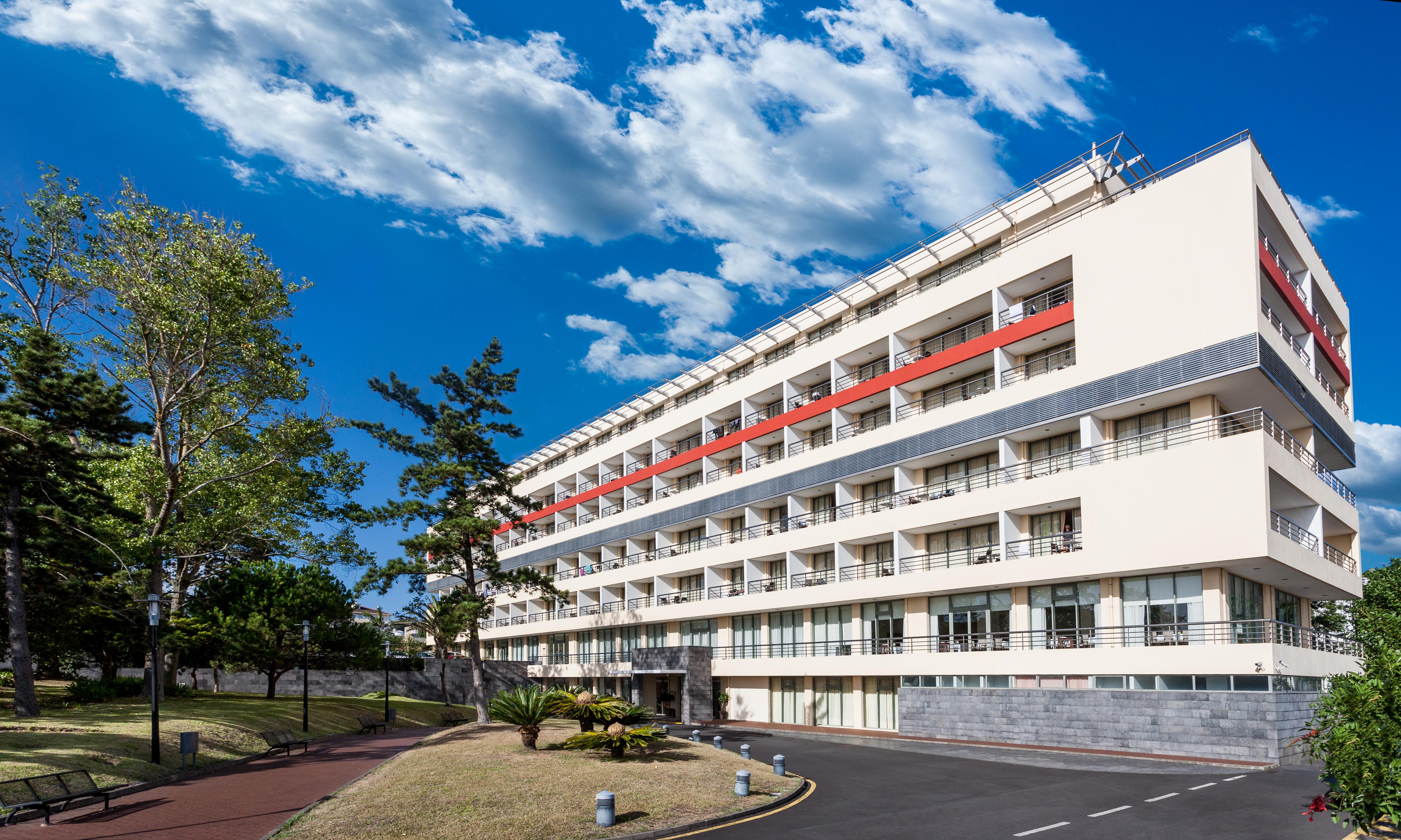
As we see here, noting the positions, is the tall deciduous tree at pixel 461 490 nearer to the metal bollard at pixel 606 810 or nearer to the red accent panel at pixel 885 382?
the red accent panel at pixel 885 382

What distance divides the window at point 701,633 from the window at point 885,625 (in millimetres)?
12662

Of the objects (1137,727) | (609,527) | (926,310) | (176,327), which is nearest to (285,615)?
(176,327)

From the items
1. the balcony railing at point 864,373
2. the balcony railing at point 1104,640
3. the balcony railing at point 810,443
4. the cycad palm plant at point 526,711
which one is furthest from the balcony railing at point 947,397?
the cycad palm plant at point 526,711

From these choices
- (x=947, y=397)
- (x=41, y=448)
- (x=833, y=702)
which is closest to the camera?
(x=41, y=448)

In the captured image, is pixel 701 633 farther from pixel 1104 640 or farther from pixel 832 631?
pixel 1104 640

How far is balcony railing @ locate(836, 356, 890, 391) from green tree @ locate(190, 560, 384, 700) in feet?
102

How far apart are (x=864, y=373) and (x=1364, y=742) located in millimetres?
34353

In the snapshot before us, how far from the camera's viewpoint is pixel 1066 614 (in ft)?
111

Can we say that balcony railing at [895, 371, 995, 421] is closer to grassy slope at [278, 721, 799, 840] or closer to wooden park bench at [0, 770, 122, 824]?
grassy slope at [278, 721, 799, 840]

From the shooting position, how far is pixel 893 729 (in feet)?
132

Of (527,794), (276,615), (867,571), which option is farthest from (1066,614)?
(276,615)

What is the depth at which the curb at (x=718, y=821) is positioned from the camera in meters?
15.5

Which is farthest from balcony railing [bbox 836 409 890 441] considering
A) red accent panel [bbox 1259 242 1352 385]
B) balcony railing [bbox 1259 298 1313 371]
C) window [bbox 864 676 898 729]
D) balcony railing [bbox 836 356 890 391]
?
red accent panel [bbox 1259 242 1352 385]

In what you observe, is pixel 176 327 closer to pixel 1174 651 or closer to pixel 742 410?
pixel 742 410
